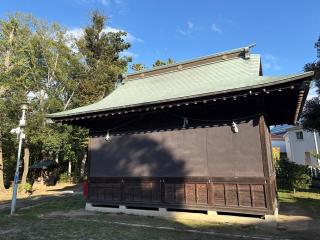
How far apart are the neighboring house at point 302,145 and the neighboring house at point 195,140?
79.4 feet

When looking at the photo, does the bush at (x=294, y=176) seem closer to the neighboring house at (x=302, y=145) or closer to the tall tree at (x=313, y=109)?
the tall tree at (x=313, y=109)

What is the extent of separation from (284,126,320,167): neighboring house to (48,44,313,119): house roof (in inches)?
992

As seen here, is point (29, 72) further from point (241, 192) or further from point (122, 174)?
point (241, 192)

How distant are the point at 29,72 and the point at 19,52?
129 inches

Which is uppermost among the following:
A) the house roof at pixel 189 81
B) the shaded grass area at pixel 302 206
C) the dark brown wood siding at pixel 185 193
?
the house roof at pixel 189 81

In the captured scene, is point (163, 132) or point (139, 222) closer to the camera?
point (139, 222)

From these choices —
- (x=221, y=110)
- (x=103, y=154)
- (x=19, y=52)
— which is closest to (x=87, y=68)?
(x=19, y=52)

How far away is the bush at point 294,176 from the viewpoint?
1825cm

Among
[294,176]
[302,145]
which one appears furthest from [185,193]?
[302,145]

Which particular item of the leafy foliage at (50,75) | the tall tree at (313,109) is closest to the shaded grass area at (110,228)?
the tall tree at (313,109)

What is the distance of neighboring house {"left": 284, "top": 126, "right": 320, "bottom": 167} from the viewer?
1372 inches

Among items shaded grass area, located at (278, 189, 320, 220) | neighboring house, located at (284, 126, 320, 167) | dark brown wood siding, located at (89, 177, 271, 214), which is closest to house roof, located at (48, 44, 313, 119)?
dark brown wood siding, located at (89, 177, 271, 214)

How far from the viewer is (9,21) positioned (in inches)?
1166

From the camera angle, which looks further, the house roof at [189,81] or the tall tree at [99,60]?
the tall tree at [99,60]
